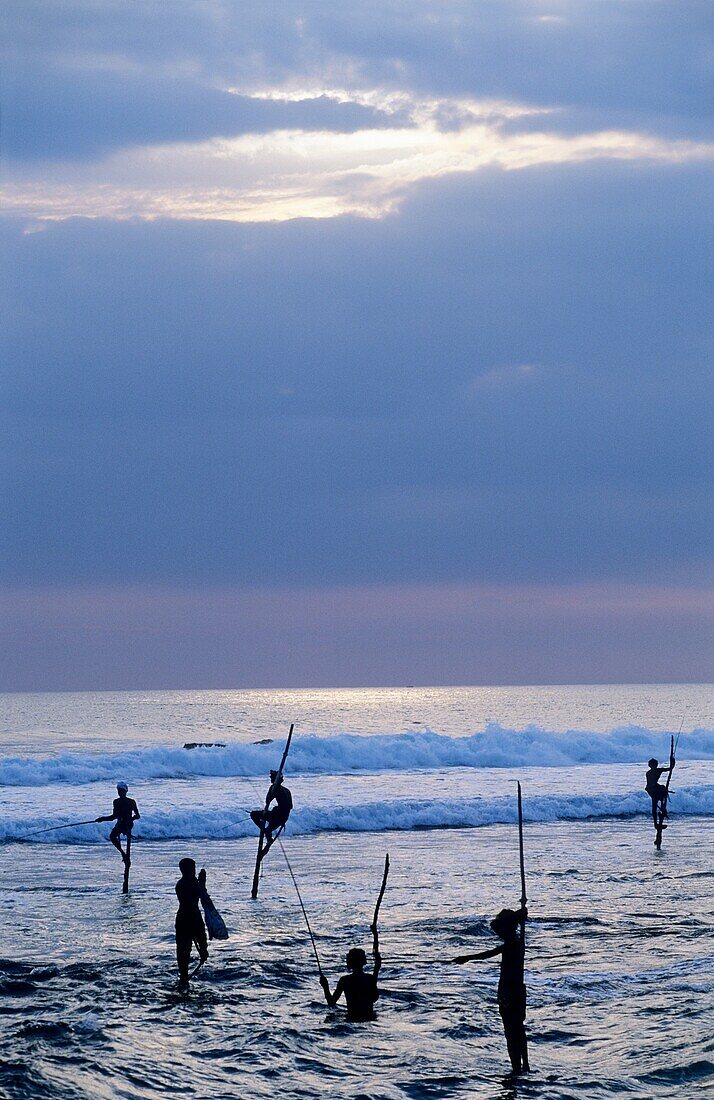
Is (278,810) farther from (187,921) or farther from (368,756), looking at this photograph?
(368,756)

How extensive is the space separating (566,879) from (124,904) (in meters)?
8.35

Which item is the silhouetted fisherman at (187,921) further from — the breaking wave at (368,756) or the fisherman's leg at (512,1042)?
the breaking wave at (368,756)

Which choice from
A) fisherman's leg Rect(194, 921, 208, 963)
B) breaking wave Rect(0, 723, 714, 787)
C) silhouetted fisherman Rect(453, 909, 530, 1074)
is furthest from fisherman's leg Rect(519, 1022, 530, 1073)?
breaking wave Rect(0, 723, 714, 787)

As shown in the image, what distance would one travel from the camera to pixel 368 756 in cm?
5281

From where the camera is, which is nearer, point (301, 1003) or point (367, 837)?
point (301, 1003)

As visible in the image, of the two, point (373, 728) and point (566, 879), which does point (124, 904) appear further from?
point (373, 728)

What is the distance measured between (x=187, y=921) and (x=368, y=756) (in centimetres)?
3970

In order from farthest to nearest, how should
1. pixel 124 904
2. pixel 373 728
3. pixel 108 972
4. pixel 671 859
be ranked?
pixel 373 728 < pixel 671 859 < pixel 124 904 < pixel 108 972

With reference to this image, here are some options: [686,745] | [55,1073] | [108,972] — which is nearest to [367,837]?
[108,972]

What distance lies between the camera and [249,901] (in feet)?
62.5

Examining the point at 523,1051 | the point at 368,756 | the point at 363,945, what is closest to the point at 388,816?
the point at 363,945

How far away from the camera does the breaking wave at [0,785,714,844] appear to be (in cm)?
2845

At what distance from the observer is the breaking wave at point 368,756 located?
4428 cm

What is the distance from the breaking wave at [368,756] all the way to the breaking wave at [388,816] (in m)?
13.3
